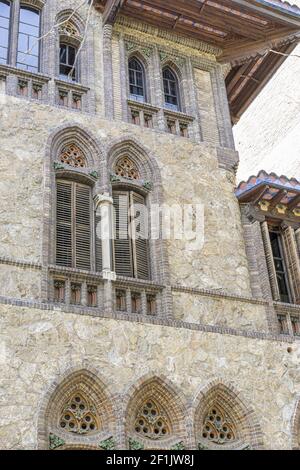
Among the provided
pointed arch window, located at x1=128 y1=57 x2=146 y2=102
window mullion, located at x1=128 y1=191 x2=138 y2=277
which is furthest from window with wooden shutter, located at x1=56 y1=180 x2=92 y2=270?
pointed arch window, located at x1=128 y1=57 x2=146 y2=102

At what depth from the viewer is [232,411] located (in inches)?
408

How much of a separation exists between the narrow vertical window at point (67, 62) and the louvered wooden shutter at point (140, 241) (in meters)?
2.98

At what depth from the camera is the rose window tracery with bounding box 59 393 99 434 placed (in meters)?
9.28

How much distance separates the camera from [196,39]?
14.9m

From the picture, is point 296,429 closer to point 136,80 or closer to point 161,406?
point 161,406

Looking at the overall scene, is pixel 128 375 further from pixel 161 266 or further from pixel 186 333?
pixel 161 266

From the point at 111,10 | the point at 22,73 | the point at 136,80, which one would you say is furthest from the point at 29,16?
the point at 136,80

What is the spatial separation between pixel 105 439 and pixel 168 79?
8.30 metres

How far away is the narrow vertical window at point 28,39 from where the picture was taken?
1286 centimetres

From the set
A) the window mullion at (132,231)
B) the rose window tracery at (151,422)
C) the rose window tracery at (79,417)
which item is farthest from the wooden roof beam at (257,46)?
the rose window tracery at (79,417)

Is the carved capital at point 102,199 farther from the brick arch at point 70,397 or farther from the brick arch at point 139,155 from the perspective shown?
the brick arch at point 70,397

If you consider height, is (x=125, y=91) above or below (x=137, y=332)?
above

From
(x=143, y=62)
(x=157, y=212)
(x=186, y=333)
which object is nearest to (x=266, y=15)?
(x=143, y=62)

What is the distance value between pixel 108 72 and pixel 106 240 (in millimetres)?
4080
